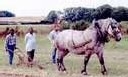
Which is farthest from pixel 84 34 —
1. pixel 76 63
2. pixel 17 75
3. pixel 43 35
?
pixel 43 35

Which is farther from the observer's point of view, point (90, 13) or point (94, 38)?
point (90, 13)

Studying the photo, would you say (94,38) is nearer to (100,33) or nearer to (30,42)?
(100,33)

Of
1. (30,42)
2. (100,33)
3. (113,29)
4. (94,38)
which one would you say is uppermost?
(113,29)

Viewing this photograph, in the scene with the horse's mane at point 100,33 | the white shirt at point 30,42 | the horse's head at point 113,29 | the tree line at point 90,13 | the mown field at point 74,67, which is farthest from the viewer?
the tree line at point 90,13

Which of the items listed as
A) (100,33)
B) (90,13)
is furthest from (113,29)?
(90,13)

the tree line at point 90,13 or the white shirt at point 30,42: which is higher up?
the white shirt at point 30,42

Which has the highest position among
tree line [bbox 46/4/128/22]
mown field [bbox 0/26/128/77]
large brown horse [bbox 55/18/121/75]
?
large brown horse [bbox 55/18/121/75]

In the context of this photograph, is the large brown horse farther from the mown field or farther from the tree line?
the tree line

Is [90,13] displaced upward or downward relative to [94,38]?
downward

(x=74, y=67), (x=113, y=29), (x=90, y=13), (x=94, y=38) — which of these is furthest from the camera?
(x=90, y=13)

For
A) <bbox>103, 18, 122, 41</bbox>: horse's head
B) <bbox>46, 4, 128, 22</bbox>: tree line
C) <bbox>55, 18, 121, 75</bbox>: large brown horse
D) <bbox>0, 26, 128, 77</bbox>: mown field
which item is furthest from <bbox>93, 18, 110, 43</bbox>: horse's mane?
<bbox>46, 4, 128, 22</bbox>: tree line

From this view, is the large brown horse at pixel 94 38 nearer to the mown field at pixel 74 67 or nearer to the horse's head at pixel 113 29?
the horse's head at pixel 113 29

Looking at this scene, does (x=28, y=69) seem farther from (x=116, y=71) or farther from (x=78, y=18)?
(x=78, y=18)

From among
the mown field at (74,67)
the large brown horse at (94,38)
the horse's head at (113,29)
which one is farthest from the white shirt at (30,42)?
the horse's head at (113,29)
